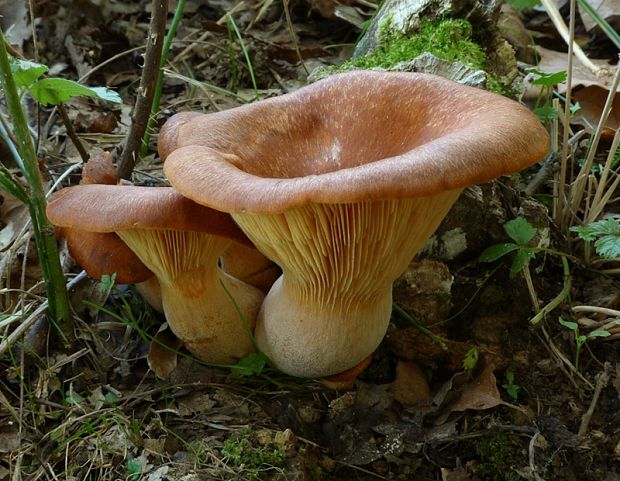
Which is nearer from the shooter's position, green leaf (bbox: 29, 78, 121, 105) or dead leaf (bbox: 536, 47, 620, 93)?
green leaf (bbox: 29, 78, 121, 105)

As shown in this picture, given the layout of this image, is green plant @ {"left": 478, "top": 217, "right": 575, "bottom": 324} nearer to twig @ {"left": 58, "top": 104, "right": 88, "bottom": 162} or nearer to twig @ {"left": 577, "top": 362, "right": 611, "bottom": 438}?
twig @ {"left": 577, "top": 362, "right": 611, "bottom": 438}

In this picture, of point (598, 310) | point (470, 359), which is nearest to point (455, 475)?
point (470, 359)

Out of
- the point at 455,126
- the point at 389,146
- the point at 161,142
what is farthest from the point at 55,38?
the point at 455,126

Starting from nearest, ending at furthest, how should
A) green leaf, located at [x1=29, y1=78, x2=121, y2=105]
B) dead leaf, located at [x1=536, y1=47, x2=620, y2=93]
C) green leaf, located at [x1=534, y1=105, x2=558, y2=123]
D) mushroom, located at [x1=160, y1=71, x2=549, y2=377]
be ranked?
mushroom, located at [x1=160, y1=71, x2=549, y2=377]
green leaf, located at [x1=29, y1=78, x2=121, y2=105]
green leaf, located at [x1=534, y1=105, x2=558, y2=123]
dead leaf, located at [x1=536, y1=47, x2=620, y2=93]

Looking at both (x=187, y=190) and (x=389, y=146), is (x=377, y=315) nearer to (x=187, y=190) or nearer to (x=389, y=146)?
(x=389, y=146)

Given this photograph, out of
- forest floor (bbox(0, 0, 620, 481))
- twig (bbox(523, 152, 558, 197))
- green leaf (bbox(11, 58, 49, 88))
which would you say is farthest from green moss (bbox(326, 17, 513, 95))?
green leaf (bbox(11, 58, 49, 88))

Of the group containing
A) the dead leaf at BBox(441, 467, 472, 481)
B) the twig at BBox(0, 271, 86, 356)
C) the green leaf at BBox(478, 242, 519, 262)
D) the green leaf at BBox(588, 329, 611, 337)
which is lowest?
the dead leaf at BBox(441, 467, 472, 481)
